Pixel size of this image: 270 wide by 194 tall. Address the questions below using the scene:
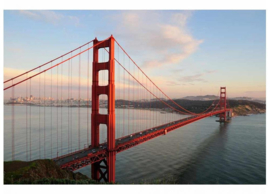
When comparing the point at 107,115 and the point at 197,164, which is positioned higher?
the point at 107,115

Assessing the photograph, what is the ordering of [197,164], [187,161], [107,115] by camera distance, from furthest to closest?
[187,161]
[197,164]
[107,115]

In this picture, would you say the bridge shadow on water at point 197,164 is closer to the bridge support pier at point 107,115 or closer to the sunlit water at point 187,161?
the sunlit water at point 187,161

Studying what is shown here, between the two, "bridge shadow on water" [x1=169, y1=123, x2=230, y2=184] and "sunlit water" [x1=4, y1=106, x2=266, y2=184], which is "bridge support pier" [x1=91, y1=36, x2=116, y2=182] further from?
"bridge shadow on water" [x1=169, y1=123, x2=230, y2=184]

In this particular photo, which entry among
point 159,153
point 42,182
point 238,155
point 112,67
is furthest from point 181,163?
point 42,182

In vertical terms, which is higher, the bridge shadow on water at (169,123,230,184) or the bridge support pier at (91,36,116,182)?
the bridge support pier at (91,36,116,182)

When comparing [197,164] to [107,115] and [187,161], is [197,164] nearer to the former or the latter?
[187,161]

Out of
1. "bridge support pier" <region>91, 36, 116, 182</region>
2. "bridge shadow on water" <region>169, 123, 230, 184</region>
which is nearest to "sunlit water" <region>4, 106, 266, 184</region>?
"bridge shadow on water" <region>169, 123, 230, 184</region>

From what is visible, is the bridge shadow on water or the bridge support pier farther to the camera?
the bridge shadow on water

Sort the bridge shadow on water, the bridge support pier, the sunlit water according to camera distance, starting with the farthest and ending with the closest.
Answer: the sunlit water, the bridge shadow on water, the bridge support pier

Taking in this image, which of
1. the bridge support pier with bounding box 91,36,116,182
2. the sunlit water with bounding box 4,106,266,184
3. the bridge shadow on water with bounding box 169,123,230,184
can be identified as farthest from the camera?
the sunlit water with bounding box 4,106,266,184

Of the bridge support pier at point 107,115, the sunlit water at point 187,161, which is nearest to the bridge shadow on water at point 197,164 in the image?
the sunlit water at point 187,161

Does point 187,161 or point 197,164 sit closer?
point 197,164

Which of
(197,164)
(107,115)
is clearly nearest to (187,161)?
(197,164)
